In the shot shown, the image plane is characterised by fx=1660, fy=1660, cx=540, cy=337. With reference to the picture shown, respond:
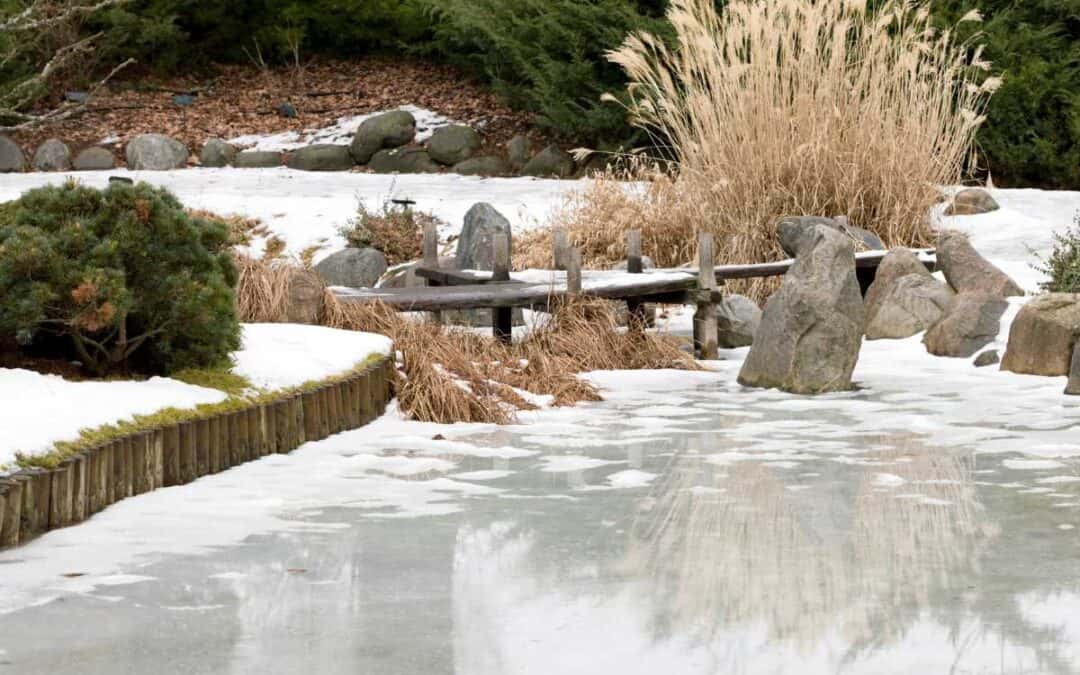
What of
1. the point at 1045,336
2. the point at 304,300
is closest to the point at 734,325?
the point at 1045,336

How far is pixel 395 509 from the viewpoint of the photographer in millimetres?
5262

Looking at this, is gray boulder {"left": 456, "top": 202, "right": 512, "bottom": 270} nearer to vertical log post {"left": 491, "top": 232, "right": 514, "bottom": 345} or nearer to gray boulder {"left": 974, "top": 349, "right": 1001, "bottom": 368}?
vertical log post {"left": 491, "top": 232, "right": 514, "bottom": 345}

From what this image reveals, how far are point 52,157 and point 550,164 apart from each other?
5714 mm

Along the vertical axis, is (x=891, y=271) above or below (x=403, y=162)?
below

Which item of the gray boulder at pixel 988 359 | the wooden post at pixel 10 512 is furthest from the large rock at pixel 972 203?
the wooden post at pixel 10 512

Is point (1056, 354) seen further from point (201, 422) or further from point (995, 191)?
point (995, 191)

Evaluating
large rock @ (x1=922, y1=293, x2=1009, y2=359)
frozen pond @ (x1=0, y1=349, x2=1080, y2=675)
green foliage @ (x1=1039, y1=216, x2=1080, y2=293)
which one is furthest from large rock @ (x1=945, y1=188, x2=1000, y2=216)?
frozen pond @ (x1=0, y1=349, x2=1080, y2=675)

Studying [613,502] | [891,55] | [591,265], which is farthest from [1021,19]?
[613,502]

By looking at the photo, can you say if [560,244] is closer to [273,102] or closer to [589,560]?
[589,560]

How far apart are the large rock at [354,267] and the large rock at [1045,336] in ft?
17.2

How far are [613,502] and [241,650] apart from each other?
193 cm

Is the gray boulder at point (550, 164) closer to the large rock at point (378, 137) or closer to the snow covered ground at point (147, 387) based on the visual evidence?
the large rock at point (378, 137)

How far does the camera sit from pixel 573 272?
9203 millimetres

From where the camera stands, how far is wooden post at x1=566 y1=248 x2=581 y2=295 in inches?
359
